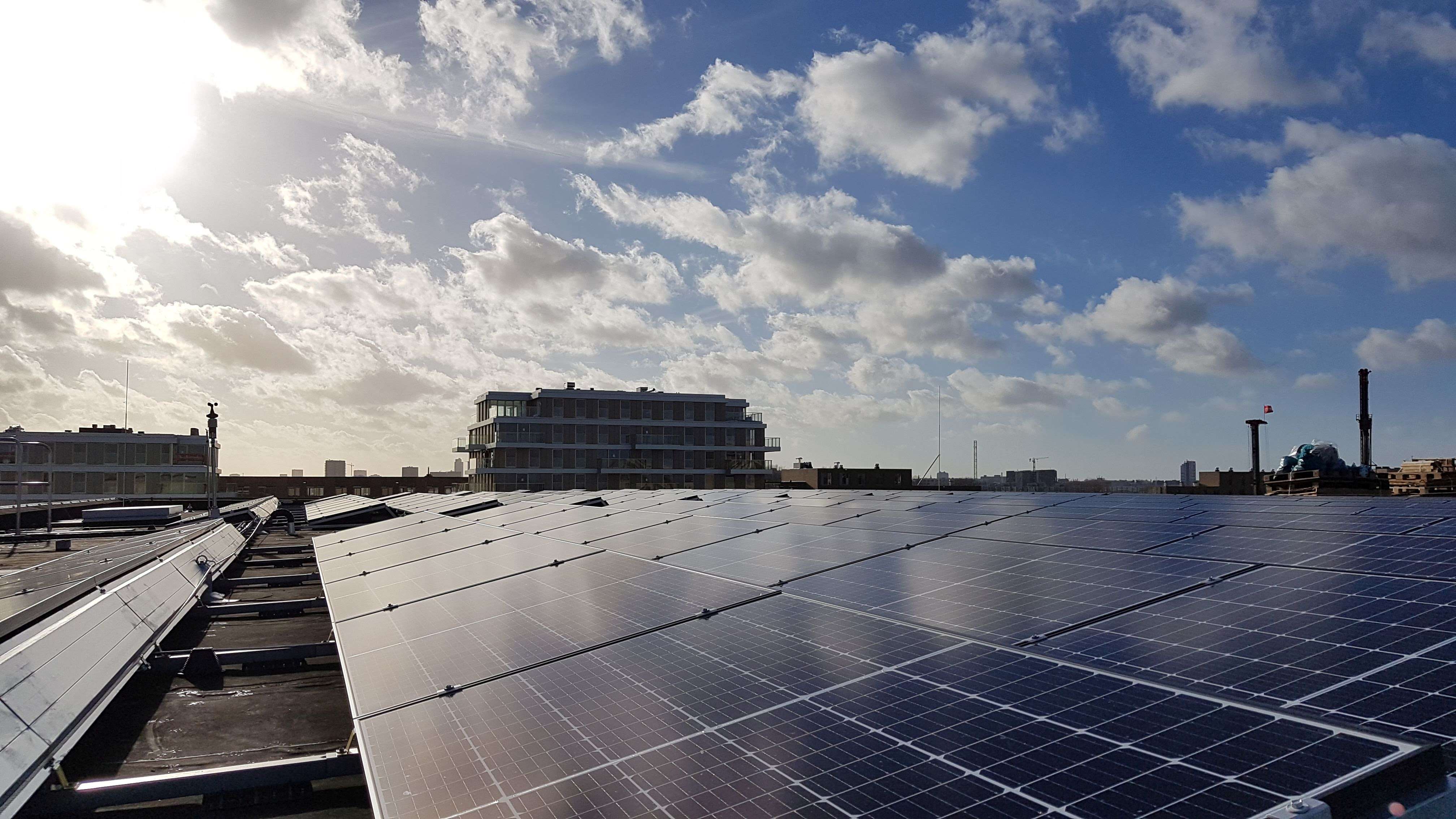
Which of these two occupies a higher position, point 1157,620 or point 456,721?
point 1157,620

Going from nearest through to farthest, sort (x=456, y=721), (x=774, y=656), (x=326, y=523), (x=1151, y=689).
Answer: (x=1151, y=689)
(x=456, y=721)
(x=774, y=656)
(x=326, y=523)

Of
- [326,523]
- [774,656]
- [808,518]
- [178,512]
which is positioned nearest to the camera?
[774,656]

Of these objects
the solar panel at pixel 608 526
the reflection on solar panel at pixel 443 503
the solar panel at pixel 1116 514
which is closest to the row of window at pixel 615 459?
the reflection on solar panel at pixel 443 503

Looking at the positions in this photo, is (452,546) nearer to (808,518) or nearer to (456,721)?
(808,518)

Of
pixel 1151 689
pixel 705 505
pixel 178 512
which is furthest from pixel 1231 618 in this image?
pixel 178 512

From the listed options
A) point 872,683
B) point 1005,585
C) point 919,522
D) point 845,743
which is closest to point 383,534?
point 919,522

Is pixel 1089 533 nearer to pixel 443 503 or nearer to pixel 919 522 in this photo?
pixel 919 522

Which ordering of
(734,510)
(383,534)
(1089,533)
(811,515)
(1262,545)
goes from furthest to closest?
(383,534) < (734,510) < (811,515) < (1089,533) < (1262,545)
